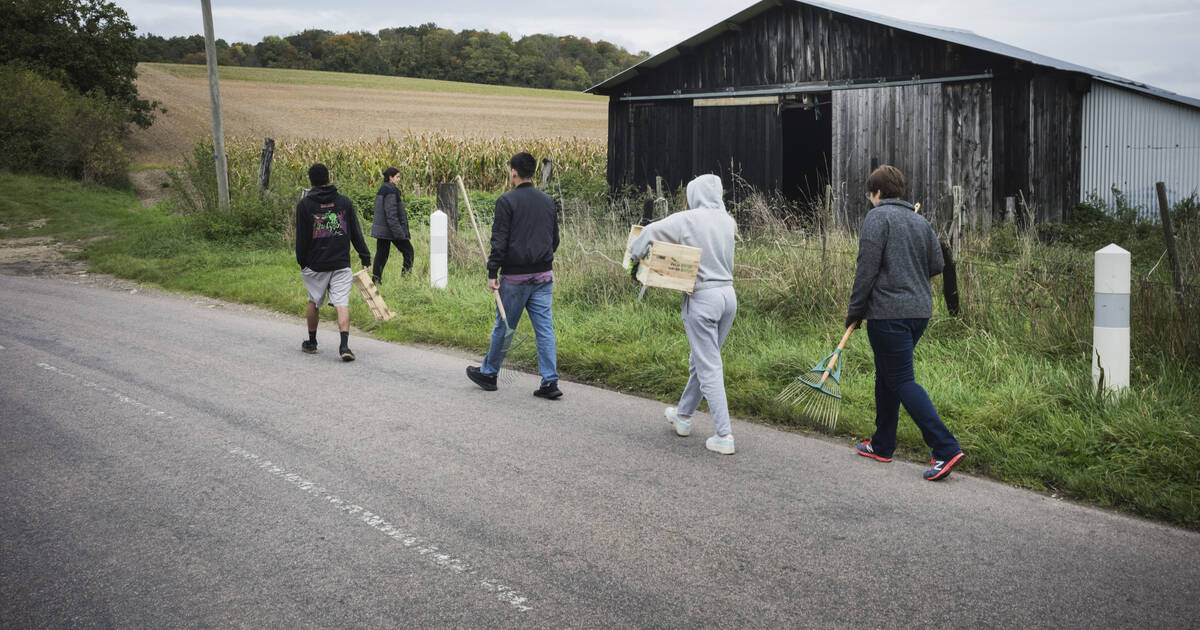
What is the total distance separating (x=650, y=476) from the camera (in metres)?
5.57

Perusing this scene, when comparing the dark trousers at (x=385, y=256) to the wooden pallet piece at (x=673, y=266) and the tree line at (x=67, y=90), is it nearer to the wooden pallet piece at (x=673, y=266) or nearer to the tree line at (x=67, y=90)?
the wooden pallet piece at (x=673, y=266)

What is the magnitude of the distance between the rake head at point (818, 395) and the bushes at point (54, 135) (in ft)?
108

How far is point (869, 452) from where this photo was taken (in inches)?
237

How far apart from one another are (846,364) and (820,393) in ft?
5.63

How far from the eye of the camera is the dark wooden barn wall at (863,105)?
15.0 metres

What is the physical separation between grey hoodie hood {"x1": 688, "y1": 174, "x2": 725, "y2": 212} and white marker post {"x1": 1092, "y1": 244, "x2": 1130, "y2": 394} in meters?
2.67

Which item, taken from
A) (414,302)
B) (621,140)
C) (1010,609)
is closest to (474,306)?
(414,302)

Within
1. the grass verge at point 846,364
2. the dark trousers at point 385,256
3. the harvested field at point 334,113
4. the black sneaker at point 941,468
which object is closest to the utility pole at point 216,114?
the grass verge at point 846,364

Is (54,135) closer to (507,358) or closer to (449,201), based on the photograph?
(449,201)

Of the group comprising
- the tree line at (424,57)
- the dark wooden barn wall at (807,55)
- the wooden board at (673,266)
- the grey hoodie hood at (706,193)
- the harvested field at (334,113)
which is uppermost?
the tree line at (424,57)

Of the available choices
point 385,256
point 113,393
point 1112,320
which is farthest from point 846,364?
point 385,256

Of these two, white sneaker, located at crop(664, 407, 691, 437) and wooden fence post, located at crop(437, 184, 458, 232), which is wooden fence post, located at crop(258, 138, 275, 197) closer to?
wooden fence post, located at crop(437, 184, 458, 232)

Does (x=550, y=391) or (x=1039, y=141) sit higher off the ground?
(x=1039, y=141)

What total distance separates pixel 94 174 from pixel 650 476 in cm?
3421
